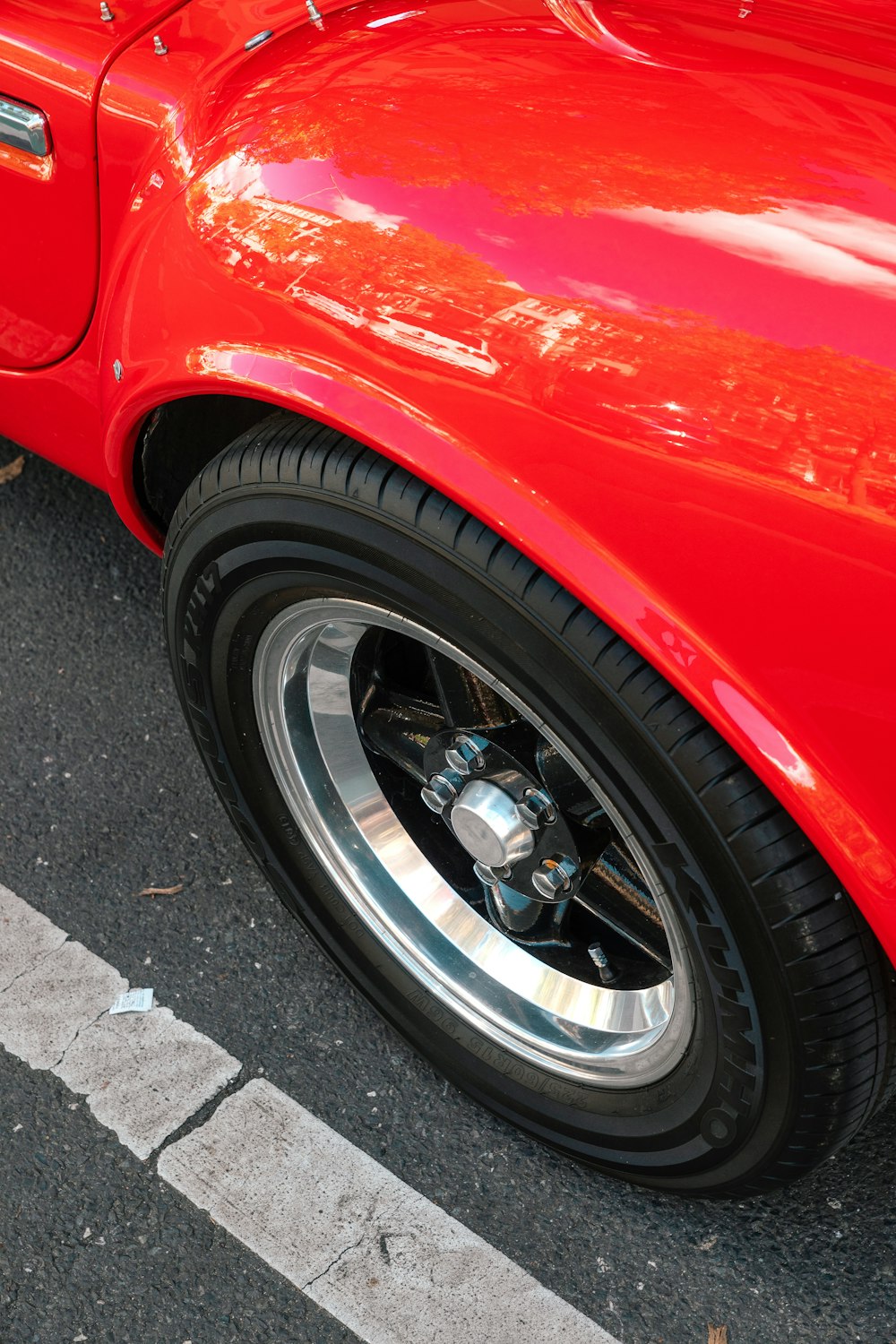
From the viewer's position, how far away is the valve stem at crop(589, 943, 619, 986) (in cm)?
170

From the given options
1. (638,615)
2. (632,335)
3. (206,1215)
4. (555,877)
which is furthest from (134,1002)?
(632,335)

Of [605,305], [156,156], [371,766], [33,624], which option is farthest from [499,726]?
[33,624]

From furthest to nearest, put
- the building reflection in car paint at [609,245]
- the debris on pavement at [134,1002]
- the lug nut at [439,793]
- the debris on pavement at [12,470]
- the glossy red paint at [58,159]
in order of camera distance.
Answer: the debris on pavement at [12,470], the debris on pavement at [134,1002], the lug nut at [439,793], the glossy red paint at [58,159], the building reflection in car paint at [609,245]

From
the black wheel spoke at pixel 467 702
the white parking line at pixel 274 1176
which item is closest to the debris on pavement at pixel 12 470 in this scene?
the white parking line at pixel 274 1176

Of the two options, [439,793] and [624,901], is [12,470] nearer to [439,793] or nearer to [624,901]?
[439,793]

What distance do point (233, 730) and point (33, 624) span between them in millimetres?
970

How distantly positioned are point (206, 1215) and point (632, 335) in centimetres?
130

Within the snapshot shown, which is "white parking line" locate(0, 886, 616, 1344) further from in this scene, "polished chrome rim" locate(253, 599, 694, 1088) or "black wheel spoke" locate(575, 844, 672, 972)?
"black wheel spoke" locate(575, 844, 672, 972)

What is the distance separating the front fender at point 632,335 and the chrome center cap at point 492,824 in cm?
52

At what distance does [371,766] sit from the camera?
184 cm

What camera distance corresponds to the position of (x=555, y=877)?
1.63 metres

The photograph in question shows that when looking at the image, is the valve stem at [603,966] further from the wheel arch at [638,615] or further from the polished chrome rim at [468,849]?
the wheel arch at [638,615]

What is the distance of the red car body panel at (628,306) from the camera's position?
1.04 m

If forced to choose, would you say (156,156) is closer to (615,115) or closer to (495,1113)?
(615,115)
